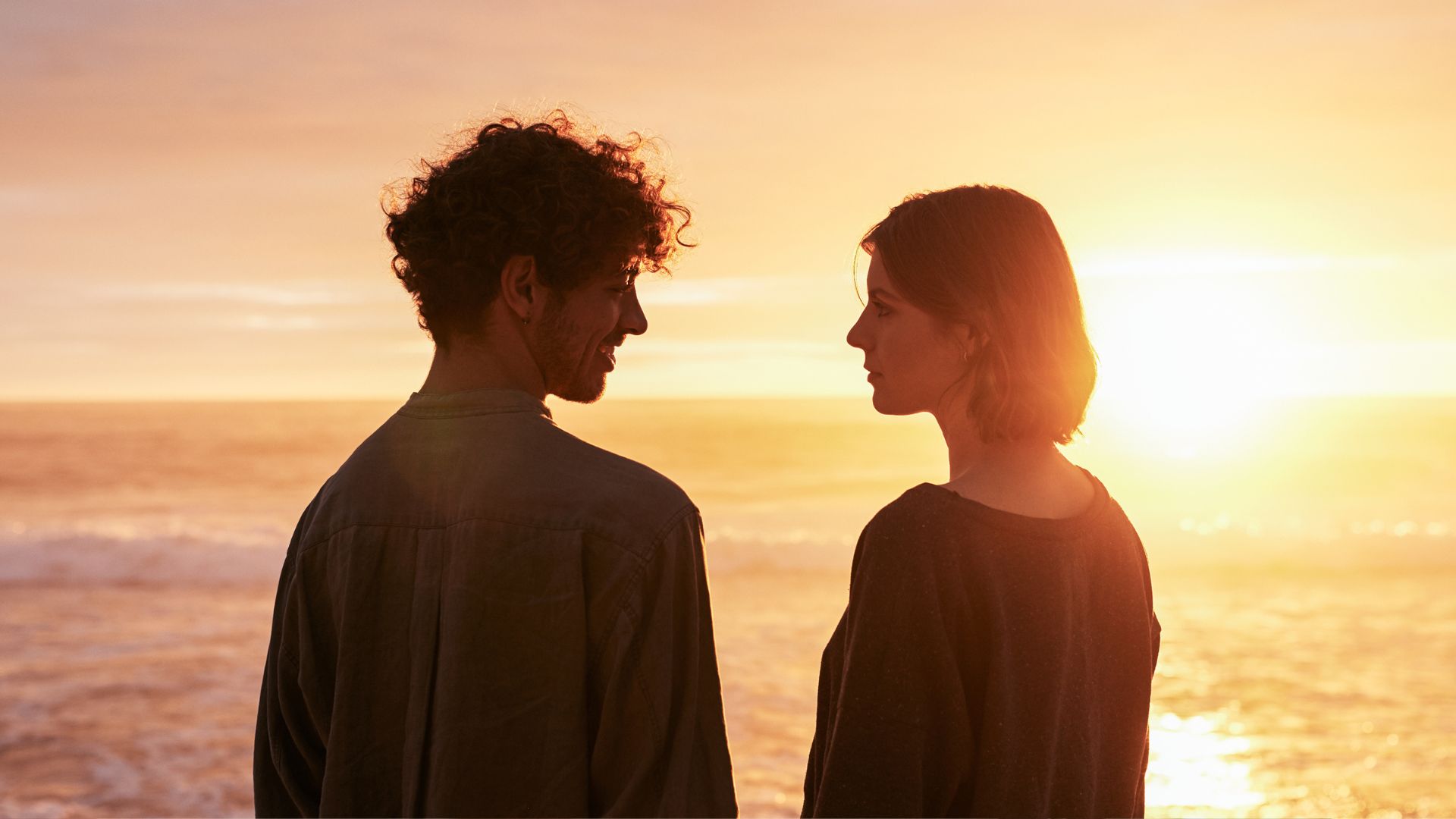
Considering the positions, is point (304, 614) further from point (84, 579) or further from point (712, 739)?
point (84, 579)

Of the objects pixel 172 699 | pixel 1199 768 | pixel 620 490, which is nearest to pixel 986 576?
pixel 620 490

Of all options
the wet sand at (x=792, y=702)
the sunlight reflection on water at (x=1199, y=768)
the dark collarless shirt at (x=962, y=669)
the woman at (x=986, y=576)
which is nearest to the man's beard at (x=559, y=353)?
the woman at (x=986, y=576)

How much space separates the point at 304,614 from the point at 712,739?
32.1 inches

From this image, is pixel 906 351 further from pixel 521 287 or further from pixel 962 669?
pixel 521 287

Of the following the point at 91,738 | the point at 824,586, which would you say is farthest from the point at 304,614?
the point at 824,586

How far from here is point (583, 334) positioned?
7.30ft

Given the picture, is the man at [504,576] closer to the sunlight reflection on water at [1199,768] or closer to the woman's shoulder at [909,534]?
the woman's shoulder at [909,534]

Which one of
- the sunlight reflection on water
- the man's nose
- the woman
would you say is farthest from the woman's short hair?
the sunlight reflection on water

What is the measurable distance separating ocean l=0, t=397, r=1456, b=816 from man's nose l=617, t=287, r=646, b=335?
198 inches

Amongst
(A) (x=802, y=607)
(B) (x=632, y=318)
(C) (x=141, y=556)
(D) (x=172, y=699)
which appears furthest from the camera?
(C) (x=141, y=556)

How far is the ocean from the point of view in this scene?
291 inches

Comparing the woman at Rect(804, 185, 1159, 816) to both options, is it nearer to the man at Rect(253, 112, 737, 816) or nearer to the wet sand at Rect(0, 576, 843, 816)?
the man at Rect(253, 112, 737, 816)

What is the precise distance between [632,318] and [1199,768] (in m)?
6.61

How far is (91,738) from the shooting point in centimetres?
798
